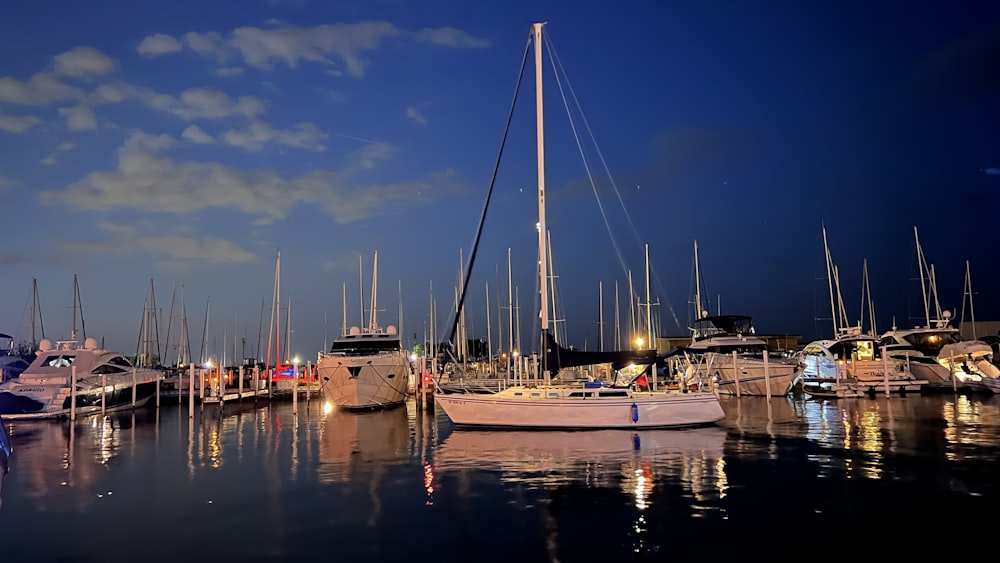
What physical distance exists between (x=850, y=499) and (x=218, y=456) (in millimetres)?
18657

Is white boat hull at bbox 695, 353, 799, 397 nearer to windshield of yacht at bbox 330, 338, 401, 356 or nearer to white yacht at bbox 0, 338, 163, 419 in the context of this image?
windshield of yacht at bbox 330, 338, 401, 356

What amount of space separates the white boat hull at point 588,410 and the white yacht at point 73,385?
2248cm

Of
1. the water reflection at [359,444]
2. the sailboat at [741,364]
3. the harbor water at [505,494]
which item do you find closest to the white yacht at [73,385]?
the harbor water at [505,494]

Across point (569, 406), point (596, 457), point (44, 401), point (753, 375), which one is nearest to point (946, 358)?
point (753, 375)

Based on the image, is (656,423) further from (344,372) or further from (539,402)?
(344,372)

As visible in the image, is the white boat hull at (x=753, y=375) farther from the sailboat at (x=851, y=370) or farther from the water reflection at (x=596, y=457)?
the water reflection at (x=596, y=457)

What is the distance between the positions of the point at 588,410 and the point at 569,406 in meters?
0.78

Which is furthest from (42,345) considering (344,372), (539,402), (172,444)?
(539,402)

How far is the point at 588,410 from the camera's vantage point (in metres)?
25.9

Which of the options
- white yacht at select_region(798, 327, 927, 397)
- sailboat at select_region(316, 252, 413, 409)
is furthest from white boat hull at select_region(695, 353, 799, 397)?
sailboat at select_region(316, 252, 413, 409)

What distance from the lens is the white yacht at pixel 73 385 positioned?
35.5 metres

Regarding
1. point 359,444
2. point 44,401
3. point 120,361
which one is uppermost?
point 120,361

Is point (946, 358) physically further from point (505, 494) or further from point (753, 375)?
point (505, 494)

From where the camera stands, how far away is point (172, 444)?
82.9ft
